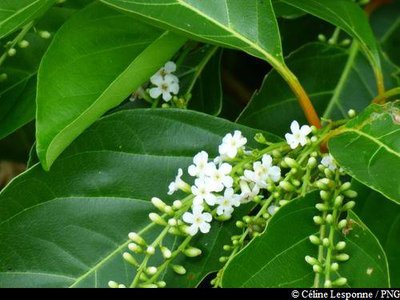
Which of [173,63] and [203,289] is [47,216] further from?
[173,63]

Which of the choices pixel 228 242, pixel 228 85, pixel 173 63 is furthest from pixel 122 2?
pixel 228 85

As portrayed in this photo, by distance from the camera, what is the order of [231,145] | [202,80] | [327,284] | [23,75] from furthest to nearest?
[202,80] → [23,75] → [231,145] → [327,284]

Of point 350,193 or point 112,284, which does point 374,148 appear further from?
point 112,284

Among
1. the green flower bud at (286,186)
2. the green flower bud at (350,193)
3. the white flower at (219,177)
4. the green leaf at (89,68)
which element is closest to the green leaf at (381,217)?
the green flower bud at (350,193)

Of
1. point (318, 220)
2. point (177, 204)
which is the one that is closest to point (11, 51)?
point (177, 204)

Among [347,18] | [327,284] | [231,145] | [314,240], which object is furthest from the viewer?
[347,18]

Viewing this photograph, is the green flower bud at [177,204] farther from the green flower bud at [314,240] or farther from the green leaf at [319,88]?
the green leaf at [319,88]

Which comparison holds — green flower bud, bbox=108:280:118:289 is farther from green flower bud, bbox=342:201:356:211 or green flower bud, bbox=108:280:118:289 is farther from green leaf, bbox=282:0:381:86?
green leaf, bbox=282:0:381:86

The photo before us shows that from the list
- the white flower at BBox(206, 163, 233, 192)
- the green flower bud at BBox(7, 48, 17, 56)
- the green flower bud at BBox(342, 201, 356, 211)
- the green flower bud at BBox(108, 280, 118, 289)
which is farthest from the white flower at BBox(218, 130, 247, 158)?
the green flower bud at BBox(7, 48, 17, 56)
